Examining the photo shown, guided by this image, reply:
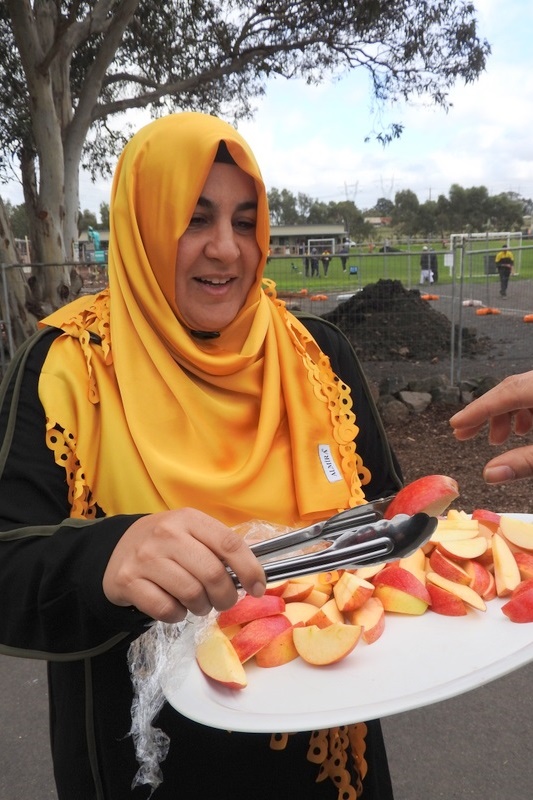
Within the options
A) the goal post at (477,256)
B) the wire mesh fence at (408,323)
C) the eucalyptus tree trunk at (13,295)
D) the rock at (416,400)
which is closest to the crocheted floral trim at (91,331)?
the eucalyptus tree trunk at (13,295)

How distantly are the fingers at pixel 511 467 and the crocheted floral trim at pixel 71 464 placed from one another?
861 mm

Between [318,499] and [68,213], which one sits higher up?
[68,213]

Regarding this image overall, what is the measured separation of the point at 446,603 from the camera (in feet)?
3.92

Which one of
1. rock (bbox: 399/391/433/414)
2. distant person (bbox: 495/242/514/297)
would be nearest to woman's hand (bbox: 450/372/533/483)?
rock (bbox: 399/391/433/414)

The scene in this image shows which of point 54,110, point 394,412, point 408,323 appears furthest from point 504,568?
point 408,323

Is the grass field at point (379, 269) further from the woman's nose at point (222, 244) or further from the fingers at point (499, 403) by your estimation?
the fingers at point (499, 403)

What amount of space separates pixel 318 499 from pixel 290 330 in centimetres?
52

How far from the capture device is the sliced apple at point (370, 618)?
3.71 ft

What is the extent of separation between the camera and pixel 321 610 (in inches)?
48.3

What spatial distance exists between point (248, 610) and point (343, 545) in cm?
27

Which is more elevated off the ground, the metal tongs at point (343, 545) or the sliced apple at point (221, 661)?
the metal tongs at point (343, 545)

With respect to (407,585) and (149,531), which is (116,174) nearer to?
(149,531)

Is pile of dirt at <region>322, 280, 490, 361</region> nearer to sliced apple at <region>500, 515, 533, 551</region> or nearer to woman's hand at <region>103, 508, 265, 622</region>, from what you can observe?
sliced apple at <region>500, 515, 533, 551</region>

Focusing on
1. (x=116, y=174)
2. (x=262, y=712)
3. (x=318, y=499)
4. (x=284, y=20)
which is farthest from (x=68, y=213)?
(x=262, y=712)
